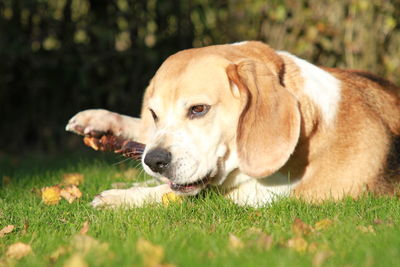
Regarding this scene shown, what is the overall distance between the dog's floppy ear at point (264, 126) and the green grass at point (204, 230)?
30cm

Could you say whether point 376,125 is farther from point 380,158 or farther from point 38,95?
point 38,95

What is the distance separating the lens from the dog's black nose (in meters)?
Answer: 4.00

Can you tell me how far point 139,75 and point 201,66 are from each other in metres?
5.22

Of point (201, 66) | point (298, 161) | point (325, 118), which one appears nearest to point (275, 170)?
point (298, 161)

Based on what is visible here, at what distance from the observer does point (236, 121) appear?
13.8 feet

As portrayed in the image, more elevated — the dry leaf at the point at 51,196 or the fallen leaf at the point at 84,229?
the fallen leaf at the point at 84,229

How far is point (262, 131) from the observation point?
163 inches

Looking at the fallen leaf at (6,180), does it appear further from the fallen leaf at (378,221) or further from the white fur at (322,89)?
the fallen leaf at (378,221)

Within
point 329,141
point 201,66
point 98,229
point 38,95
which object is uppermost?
point 201,66

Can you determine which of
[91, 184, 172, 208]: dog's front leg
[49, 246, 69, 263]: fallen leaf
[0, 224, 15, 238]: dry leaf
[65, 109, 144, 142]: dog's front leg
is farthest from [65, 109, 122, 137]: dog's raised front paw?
[49, 246, 69, 263]: fallen leaf

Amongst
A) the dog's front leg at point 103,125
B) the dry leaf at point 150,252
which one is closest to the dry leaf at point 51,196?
the dog's front leg at point 103,125

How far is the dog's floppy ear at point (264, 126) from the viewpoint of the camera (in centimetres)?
413

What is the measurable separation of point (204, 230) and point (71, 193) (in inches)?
65.2

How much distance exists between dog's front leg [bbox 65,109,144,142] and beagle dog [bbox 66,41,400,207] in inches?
24.0
